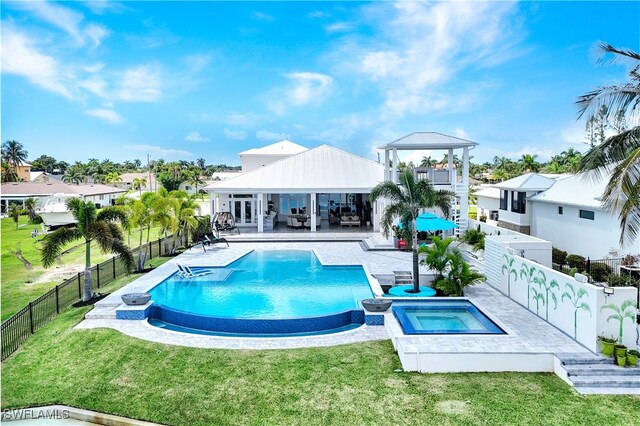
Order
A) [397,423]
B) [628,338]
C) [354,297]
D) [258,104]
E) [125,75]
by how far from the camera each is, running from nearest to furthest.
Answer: [397,423]
[628,338]
[354,297]
[125,75]
[258,104]

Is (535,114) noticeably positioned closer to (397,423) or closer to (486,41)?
(486,41)

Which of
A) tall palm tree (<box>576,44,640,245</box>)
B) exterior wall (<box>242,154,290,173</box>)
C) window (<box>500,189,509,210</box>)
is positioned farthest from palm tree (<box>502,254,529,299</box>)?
exterior wall (<box>242,154,290,173</box>)

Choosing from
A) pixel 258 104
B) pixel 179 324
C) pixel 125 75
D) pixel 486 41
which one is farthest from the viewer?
pixel 258 104

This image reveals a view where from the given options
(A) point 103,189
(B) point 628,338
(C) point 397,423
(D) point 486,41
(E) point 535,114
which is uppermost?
(D) point 486,41

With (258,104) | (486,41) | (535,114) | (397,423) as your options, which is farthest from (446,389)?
(258,104)

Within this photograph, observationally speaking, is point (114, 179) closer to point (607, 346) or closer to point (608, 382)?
point (607, 346)

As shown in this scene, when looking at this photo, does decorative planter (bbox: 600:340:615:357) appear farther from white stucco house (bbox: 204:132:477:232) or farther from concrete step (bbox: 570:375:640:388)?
white stucco house (bbox: 204:132:477:232)

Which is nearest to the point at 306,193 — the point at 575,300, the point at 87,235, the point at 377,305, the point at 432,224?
the point at 432,224
